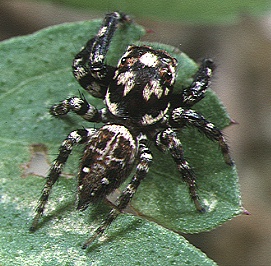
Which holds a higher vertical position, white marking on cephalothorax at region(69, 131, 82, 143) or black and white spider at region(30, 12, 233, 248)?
black and white spider at region(30, 12, 233, 248)

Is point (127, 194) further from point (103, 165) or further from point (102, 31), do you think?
point (102, 31)

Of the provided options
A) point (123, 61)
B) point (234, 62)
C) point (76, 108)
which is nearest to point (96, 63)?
point (123, 61)

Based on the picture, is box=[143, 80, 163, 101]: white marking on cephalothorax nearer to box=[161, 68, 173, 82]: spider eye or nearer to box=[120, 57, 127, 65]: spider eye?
box=[161, 68, 173, 82]: spider eye

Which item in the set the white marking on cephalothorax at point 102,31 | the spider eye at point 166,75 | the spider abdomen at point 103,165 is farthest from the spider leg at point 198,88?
the white marking on cephalothorax at point 102,31

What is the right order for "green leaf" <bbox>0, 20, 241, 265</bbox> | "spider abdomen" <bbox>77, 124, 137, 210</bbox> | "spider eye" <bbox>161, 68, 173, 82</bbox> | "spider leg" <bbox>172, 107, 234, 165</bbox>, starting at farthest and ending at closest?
1. "spider eye" <bbox>161, 68, 173, 82</bbox>
2. "spider leg" <bbox>172, 107, 234, 165</bbox>
3. "spider abdomen" <bbox>77, 124, 137, 210</bbox>
4. "green leaf" <bbox>0, 20, 241, 265</bbox>

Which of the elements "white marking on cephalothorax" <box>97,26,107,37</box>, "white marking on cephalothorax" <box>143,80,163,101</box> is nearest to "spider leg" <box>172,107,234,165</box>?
"white marking on cephalothorax" <box>143,80,163,101</box>

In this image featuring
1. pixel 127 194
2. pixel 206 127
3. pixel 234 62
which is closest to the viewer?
pixel 127 194

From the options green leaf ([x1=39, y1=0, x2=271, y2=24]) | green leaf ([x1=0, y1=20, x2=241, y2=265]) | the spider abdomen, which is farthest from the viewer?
green leaf ([x1=39, y1=0, x2=271, y2=24])
